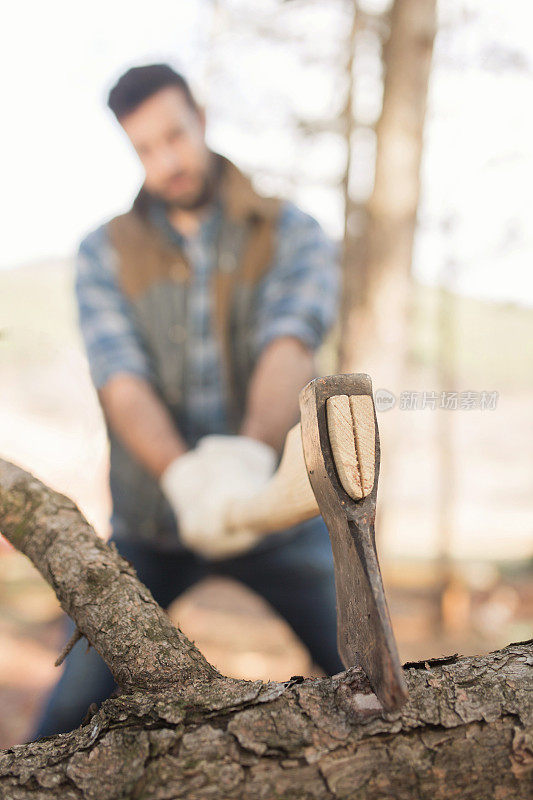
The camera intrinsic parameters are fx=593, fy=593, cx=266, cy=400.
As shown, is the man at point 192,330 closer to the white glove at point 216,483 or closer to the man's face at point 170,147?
the man's face at point 170,147

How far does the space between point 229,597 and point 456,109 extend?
478cm

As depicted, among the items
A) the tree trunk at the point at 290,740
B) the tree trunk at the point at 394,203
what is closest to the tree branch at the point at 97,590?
the tree trunk at the point at 290,740

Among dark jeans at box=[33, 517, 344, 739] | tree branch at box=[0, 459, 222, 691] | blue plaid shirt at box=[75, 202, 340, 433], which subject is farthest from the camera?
blue plaid shirt at box=[75, 202, 340, 433]

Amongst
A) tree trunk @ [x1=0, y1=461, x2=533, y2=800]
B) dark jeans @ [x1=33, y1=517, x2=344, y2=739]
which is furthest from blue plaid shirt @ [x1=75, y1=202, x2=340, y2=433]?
tree trunk @ [x1=0, y1=461, x2=533, y2=800]

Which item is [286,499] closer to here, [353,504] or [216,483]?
[353,504]

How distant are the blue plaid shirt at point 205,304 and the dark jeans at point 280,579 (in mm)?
519

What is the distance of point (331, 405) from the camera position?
2.40 ft

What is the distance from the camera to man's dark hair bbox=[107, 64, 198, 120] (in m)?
2.20

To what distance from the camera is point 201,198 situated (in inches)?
95.3

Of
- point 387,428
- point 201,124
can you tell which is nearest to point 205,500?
point 201,124

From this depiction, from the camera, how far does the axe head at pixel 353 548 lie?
0.65m

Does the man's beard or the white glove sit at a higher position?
the man's beard

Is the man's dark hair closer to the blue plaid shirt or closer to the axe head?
the blue plaid shirt

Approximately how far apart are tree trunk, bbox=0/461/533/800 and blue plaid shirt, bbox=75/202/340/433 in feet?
4.71
